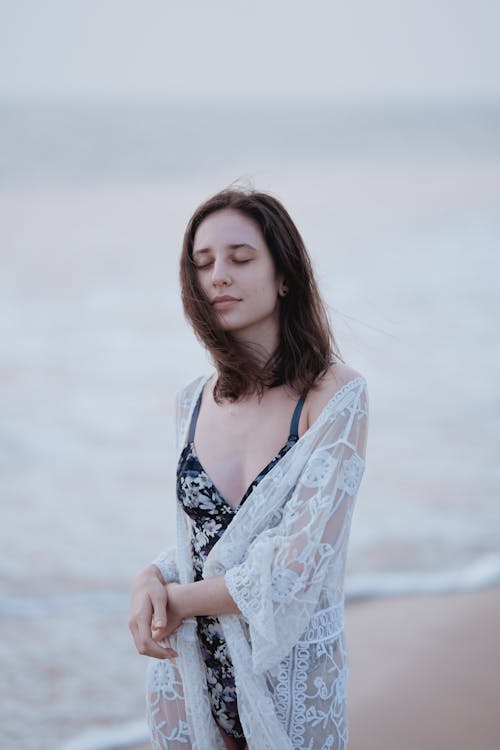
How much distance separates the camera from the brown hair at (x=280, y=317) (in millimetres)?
1634

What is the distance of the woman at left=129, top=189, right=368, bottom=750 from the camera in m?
1.47

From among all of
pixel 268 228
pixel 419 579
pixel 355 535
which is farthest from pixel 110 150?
pixel 268 228

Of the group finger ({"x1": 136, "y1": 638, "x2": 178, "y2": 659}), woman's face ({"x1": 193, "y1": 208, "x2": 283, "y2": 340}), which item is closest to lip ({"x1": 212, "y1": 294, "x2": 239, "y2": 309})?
woman's face ({"x1": 193, "y1": 208, "x2": 283, "y2": 340})

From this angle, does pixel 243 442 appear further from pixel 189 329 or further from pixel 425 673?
pixel 189 329

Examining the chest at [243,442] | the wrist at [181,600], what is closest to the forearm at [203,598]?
the wrist at [181,600]

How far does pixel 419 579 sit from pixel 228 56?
813 cm

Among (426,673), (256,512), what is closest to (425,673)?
(426,673)

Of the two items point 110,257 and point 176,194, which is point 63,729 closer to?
point 110,257

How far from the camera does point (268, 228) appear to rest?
1.64 m

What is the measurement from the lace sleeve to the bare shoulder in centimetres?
5

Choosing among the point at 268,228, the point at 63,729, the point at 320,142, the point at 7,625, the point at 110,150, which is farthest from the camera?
the point at 320,142

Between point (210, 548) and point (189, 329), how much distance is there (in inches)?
341

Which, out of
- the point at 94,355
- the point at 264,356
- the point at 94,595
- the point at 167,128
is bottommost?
the point at 94,595

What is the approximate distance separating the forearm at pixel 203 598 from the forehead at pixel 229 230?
2.01 feet
